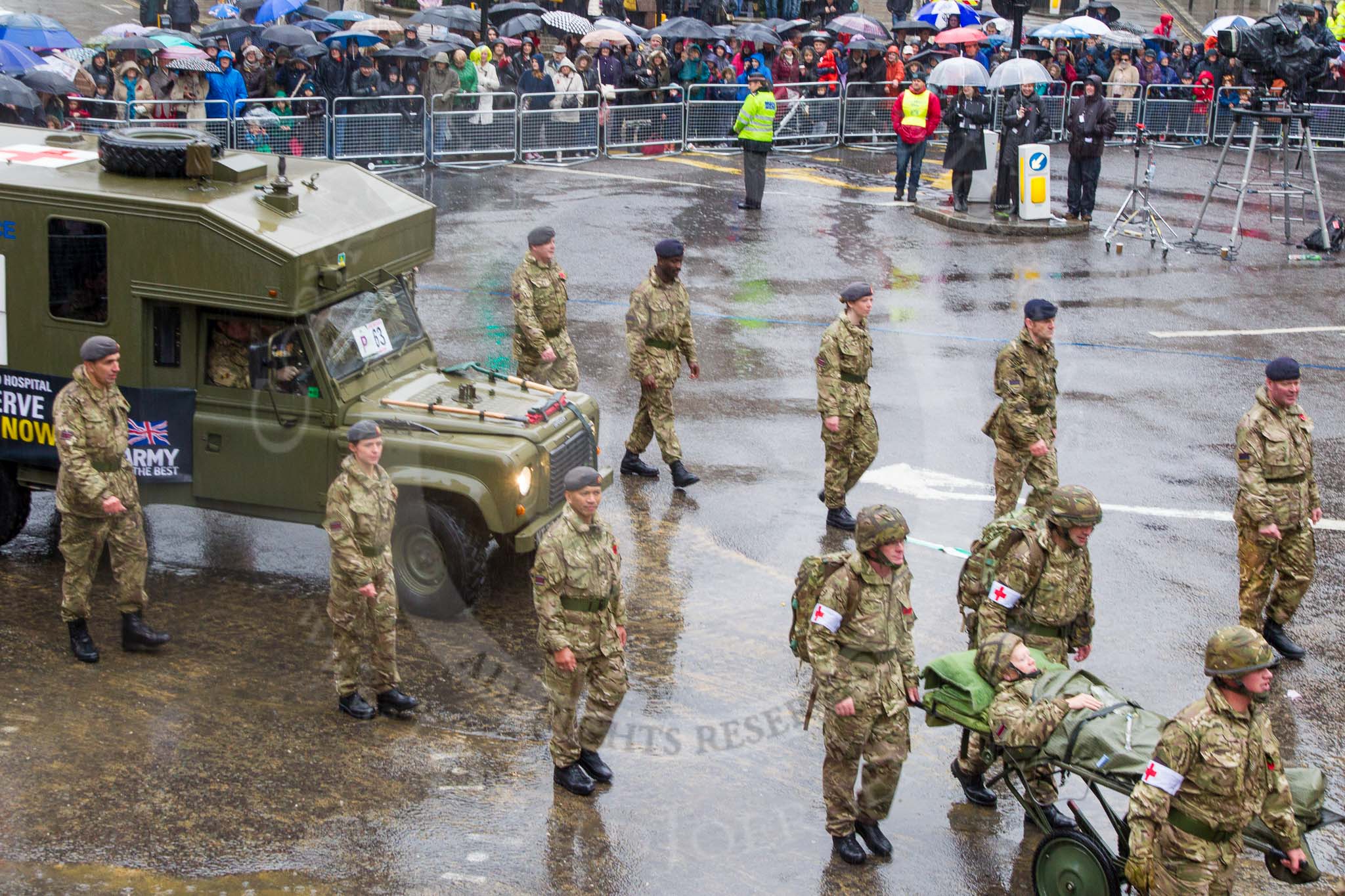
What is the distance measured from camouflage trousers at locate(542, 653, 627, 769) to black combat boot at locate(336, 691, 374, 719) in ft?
4.10

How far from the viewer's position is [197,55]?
68.6 feet

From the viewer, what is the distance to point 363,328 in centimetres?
1005

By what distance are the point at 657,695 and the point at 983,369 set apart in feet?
25.3

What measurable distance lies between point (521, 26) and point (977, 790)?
71.7ft

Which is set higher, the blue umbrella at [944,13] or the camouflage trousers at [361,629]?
the blue umbrella at [944,13]

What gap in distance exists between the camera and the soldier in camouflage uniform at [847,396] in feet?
36.3

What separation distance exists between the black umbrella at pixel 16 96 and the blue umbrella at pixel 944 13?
1982 centimetres

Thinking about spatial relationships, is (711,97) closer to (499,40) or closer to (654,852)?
(499,40)

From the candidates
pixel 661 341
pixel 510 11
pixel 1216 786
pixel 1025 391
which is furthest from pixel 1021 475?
pixel 510 11

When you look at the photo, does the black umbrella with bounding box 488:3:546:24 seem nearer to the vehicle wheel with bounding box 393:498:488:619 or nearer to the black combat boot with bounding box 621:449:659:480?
the black combat boot with bounding box 621:449:659:480

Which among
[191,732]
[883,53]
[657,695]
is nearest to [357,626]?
[191,732]

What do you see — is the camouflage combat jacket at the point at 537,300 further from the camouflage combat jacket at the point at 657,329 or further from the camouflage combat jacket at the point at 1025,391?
the camouflage combat jacket at the point at 1025,391

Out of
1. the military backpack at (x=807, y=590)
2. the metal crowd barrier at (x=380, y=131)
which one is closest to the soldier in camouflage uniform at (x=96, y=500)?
the military backpack at (x=807, y=590)

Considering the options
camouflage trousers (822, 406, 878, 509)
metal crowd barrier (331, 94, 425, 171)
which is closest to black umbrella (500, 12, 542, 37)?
metal crowd barrier (331, 94, 425, 171)
